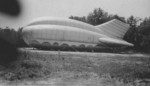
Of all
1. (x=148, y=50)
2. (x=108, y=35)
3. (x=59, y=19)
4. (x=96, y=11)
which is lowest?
(x=148, y=50)

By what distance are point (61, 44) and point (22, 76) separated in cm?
3672

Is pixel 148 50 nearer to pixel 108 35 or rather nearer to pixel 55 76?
pixel 108 35

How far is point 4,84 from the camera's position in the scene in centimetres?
876

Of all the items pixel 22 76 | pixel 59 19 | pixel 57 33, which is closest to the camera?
pixel 22 76

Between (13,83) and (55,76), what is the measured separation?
2780 mm

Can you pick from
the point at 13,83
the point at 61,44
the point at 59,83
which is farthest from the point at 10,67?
the point at 61,44

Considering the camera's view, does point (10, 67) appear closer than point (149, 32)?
Yes

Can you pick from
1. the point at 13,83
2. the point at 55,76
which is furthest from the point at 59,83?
the point at 13,83

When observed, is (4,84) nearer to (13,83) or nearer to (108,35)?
(13,83)

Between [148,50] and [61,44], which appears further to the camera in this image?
[148,50]

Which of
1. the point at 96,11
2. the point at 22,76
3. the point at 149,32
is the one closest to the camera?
the point at 22,76

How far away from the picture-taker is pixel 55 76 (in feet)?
35.4

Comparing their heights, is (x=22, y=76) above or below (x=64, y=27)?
below

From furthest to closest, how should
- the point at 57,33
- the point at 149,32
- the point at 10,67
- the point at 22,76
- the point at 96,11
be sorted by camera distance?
the point at 96,11 → the point at 149,32 → the point at 57,33 → the point at 10,67 → the point at 22,76
